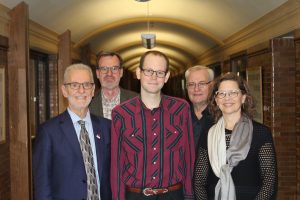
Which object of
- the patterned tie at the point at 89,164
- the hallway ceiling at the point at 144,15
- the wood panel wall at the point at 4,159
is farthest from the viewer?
the hallway ceiling at the point at 144,15

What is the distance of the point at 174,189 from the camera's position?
2.96 m

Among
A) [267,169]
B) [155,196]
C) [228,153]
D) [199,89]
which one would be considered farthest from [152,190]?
[199,89]

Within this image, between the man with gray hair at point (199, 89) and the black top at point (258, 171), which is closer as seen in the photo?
the black top at point (258, 171)

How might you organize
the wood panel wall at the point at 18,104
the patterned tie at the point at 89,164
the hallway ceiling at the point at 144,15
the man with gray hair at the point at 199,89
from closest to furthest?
the patterned tie at the point at 89,164
the man with gray hair at the point at 199,89
the wood panel wall at the point at 18,104
the hallway ceiling at the point at 144,15

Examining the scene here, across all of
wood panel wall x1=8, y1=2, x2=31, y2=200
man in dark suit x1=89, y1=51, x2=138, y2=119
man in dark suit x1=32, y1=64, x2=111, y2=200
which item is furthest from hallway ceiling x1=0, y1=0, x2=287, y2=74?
man in dark suit x1=32, y1=64, x2=111, y2=200

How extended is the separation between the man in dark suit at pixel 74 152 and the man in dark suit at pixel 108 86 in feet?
3.14

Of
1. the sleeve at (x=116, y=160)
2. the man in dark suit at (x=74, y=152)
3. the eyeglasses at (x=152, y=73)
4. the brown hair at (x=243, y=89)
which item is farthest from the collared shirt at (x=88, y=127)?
the brown hair at (x=243, y=89)

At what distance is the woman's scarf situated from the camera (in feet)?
9.36

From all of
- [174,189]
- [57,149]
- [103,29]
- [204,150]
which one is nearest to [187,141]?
[204,150]

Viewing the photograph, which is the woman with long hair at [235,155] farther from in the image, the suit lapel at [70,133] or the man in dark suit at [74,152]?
the suit lapel at [70,133]

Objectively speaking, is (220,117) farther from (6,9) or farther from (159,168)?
(6,9)

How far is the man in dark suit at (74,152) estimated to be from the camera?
2.81 metres

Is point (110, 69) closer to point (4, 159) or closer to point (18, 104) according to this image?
point (18, 104)

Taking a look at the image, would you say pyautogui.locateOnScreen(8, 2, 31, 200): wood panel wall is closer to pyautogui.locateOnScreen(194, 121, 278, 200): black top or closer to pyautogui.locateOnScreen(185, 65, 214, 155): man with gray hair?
pyautogui.locateOnScreen(185, 65, 214, 155): man with gray hair
